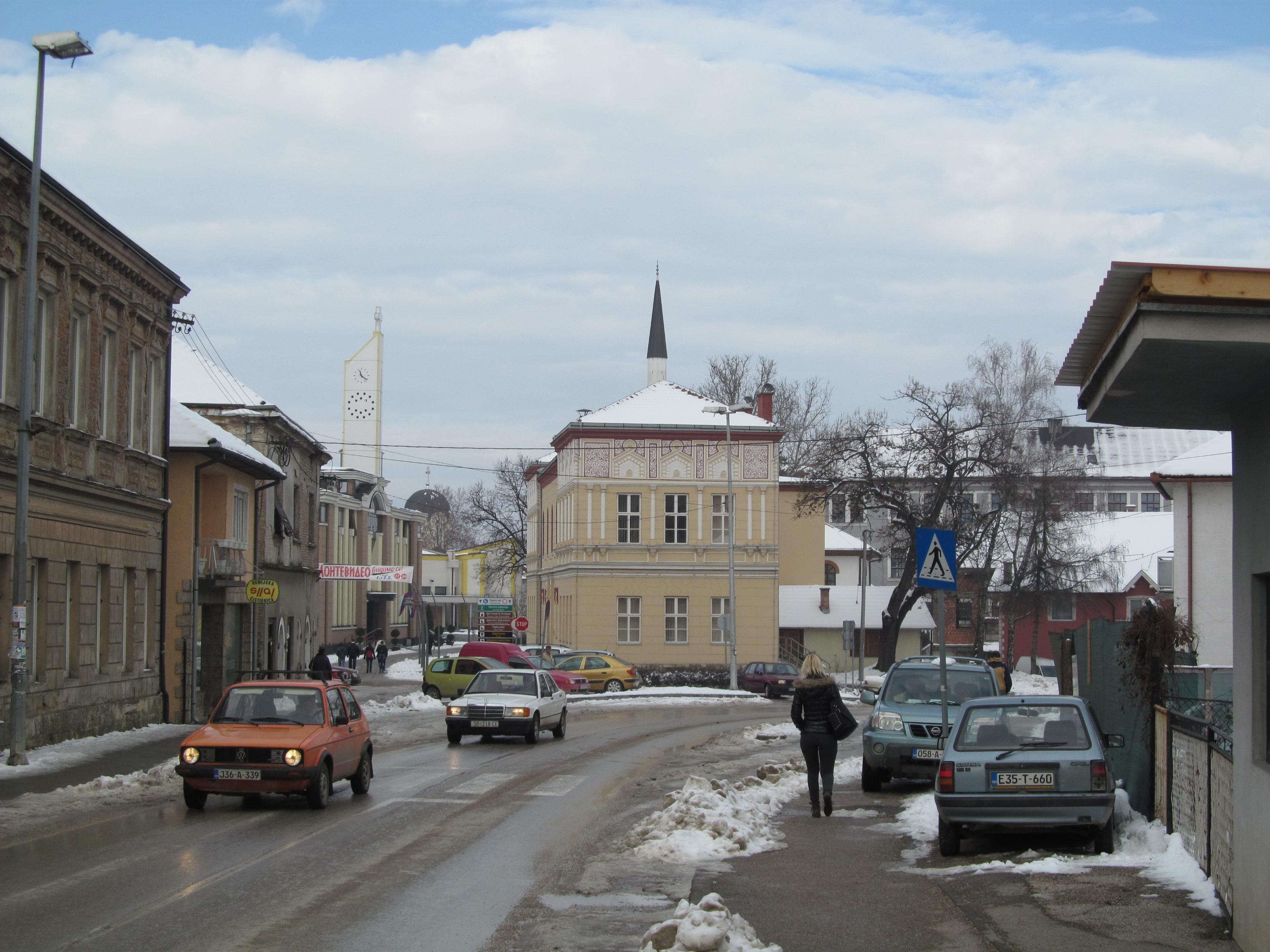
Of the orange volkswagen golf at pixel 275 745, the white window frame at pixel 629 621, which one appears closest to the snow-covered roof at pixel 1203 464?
the orange volkswagen golf at pixel 275 745

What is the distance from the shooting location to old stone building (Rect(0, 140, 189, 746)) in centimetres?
2238

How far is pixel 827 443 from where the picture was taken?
54.1m

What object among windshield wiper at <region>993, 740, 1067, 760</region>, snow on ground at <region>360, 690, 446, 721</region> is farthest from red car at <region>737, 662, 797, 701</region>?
windshield wiper at <region>993, 740, 1067, 760</region>

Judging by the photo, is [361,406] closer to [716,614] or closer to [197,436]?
[716,614]

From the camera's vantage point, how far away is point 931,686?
19078 mm

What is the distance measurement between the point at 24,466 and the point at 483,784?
8186 millimetres

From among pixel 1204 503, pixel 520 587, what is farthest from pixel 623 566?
pixel 520 587

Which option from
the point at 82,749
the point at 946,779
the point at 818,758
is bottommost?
the point at 82,749

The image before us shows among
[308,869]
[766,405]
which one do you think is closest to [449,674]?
[766,405]

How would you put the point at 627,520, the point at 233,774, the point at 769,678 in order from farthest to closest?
the point at 627,520 → the point at 769,678 → the point at 233,774

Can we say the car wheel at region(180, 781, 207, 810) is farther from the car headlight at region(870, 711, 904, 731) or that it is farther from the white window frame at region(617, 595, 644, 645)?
the white window frame at region(617, 595, 644, 645)

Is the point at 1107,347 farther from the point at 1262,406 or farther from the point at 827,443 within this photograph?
the point at 827,443

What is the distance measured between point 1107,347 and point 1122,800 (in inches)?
323

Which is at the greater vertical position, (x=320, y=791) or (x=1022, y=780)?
(x=1022, y=780)
